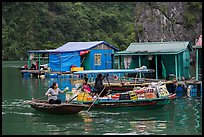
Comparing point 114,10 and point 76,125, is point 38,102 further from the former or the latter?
point 114,10

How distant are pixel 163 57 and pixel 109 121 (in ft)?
39.6

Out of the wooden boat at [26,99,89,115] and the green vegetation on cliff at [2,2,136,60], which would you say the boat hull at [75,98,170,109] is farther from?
the green vegetation on cliff at [2,2,136,60]

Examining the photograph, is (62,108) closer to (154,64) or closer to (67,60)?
(154,64)

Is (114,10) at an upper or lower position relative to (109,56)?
upper

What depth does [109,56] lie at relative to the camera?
3725cm

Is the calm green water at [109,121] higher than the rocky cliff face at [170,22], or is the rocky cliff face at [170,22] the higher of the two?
the rocky cliff face at [170,22]

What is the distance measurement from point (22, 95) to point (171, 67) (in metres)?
9.37

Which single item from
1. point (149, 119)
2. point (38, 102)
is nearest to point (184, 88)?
point (149, 119)

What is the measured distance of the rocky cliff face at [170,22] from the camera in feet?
156

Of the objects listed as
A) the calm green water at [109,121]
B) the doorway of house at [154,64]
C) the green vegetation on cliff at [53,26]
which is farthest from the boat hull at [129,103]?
the green vegetation on cliff at [53,26]

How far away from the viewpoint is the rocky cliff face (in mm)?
47438

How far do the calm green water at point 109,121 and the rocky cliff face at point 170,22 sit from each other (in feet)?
93.9

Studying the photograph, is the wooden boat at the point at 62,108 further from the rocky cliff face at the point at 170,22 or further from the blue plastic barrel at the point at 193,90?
the rocky cliff face at the point at 170,22

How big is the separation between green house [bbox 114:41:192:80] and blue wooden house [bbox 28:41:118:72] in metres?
7.99
